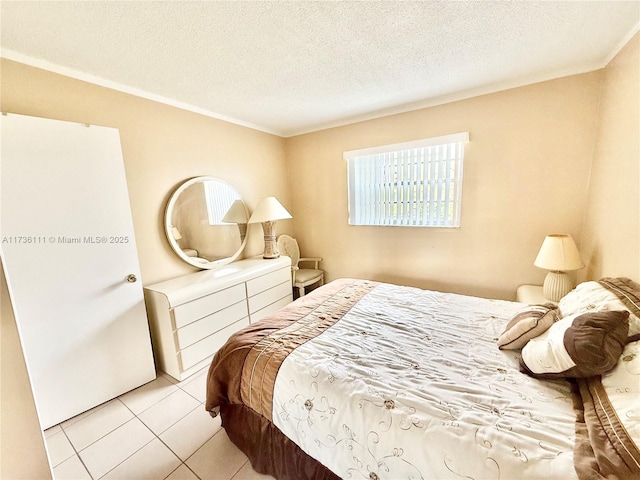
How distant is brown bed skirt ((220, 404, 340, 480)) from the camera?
114 centimetres

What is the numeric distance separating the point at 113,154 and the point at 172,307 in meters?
1.22

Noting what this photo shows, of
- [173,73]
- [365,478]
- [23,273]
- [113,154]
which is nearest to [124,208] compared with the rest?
[113,154]

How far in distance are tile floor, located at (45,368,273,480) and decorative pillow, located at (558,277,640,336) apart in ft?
6.07

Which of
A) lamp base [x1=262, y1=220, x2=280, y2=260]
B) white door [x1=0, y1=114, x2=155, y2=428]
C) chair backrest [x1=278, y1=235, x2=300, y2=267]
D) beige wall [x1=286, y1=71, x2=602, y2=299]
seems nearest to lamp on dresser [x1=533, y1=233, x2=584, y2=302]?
beige wall [x1=286, y1=71, x2=602, y2=299]

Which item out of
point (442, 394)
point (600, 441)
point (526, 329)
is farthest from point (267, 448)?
point (526, 329)

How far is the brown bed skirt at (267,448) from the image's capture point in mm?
1143

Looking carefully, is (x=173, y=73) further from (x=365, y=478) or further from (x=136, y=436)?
(x=365, y=478)

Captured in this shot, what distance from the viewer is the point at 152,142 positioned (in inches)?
86.3

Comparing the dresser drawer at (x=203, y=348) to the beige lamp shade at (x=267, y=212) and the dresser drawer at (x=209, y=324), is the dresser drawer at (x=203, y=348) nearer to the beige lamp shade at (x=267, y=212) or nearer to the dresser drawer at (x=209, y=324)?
the dresser drawer at (x=209, y=324)

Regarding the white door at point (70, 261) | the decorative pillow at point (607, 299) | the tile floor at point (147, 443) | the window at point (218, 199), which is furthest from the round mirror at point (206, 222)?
the decorative pillow at point (607, 299)

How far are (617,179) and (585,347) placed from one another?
4.71 ft

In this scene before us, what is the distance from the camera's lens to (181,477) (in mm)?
1320

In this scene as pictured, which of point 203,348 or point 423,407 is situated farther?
point 203,348

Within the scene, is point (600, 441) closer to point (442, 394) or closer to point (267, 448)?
point (442, 394)
